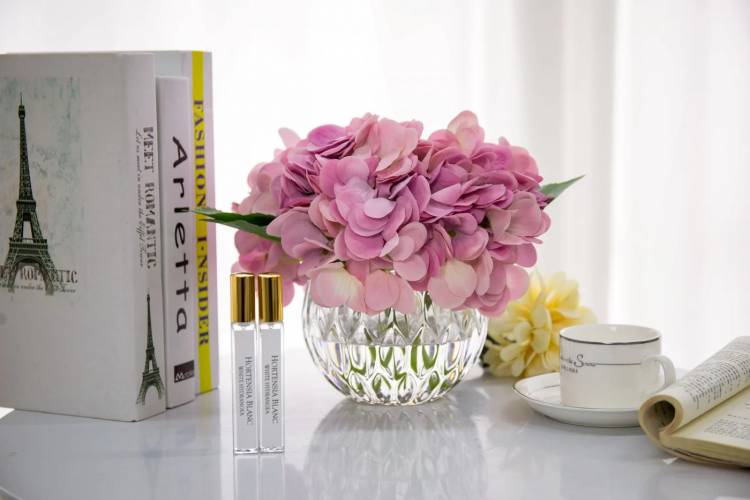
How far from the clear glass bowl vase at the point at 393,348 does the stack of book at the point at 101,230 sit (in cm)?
15

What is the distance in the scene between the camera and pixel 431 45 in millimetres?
1724

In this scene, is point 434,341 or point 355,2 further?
point 355,2

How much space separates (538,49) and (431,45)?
0.21m

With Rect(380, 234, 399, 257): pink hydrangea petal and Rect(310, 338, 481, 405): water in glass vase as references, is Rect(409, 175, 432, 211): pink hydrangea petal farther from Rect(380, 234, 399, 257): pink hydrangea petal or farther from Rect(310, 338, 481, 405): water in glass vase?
Rect(310, 338, 481, 405): water in glass vase

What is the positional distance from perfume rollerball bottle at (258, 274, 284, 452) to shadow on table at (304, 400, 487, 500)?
0.13 ft

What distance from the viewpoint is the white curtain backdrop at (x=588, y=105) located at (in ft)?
5.41

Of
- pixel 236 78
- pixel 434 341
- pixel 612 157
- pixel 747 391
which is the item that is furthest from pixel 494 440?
pixel 612 157

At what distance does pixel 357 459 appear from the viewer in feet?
2.70

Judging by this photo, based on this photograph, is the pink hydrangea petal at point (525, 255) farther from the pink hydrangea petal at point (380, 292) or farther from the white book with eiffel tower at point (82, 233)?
the white book with eiffel tower at point (82, 233)

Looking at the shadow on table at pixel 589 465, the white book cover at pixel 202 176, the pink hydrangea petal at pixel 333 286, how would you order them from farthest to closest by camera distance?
the white book cover at pixel 202 176 → the pink hydrangea petal at pixel 333 286 → the shadow on table at pixel 589 465

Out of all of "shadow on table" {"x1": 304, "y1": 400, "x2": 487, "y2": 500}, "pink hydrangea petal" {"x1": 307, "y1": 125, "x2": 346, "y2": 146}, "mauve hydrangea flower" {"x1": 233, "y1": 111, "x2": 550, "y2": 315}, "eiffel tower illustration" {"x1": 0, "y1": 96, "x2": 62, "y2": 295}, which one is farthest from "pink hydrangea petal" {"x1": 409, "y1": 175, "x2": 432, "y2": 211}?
"eiffel tower illustration" {"x1": 0, "y1": 96, "x2": 62, "y2": 295}

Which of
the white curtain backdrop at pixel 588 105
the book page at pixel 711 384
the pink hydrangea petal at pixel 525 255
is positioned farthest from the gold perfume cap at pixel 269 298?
the white curtain backdrop at pixel 588 105

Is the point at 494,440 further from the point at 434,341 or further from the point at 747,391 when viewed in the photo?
the point at 747,391

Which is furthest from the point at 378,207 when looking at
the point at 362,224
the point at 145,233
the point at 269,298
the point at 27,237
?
the point at 27,237
